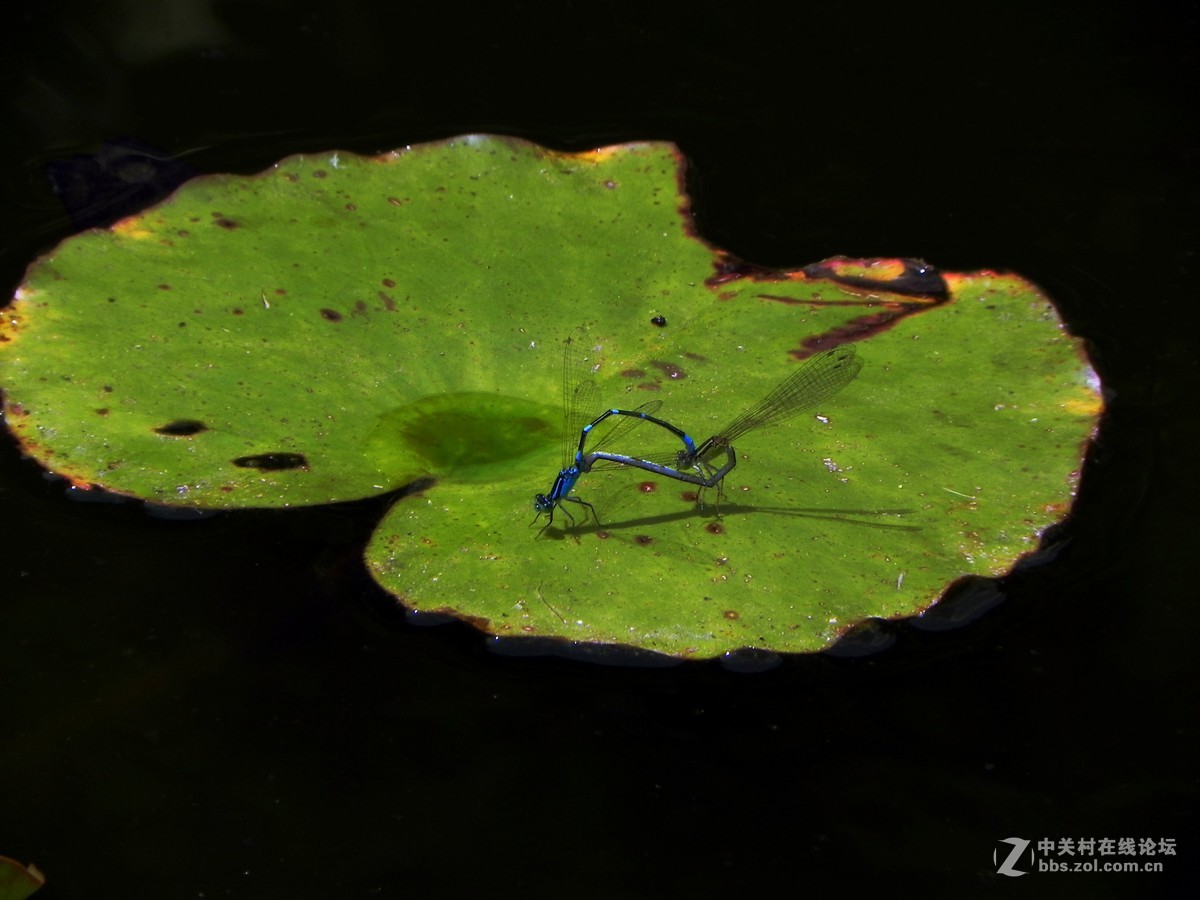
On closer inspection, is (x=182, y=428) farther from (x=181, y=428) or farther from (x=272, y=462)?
(x=272, y=462)

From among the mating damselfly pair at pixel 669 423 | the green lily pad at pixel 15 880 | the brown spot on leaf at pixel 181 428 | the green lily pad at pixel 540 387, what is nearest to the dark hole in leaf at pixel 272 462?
the green lily pad at pixel 540 387

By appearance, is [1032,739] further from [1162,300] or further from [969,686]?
[1162,300]

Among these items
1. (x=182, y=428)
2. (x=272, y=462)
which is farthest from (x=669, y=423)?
(x=182, y=428)

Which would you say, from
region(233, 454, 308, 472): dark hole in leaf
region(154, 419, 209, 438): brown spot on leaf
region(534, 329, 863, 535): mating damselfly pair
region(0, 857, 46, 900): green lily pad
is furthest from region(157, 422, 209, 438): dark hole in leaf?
region(0, 857, 46, 900): green lily pad

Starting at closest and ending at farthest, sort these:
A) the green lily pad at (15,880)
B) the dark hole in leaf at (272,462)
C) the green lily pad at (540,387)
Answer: the green lily pad at (15,880) → the green lily pad at (540,387) → the dark hole in leaf at (272,462)

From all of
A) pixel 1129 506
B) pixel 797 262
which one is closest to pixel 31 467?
pixel 797 262

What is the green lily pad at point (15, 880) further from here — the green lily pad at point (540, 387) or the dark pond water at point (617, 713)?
the green lily pad at point (540, 387)

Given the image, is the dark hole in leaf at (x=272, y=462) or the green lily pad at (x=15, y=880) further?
the dark hole in leaf at (x=272, y=462)
